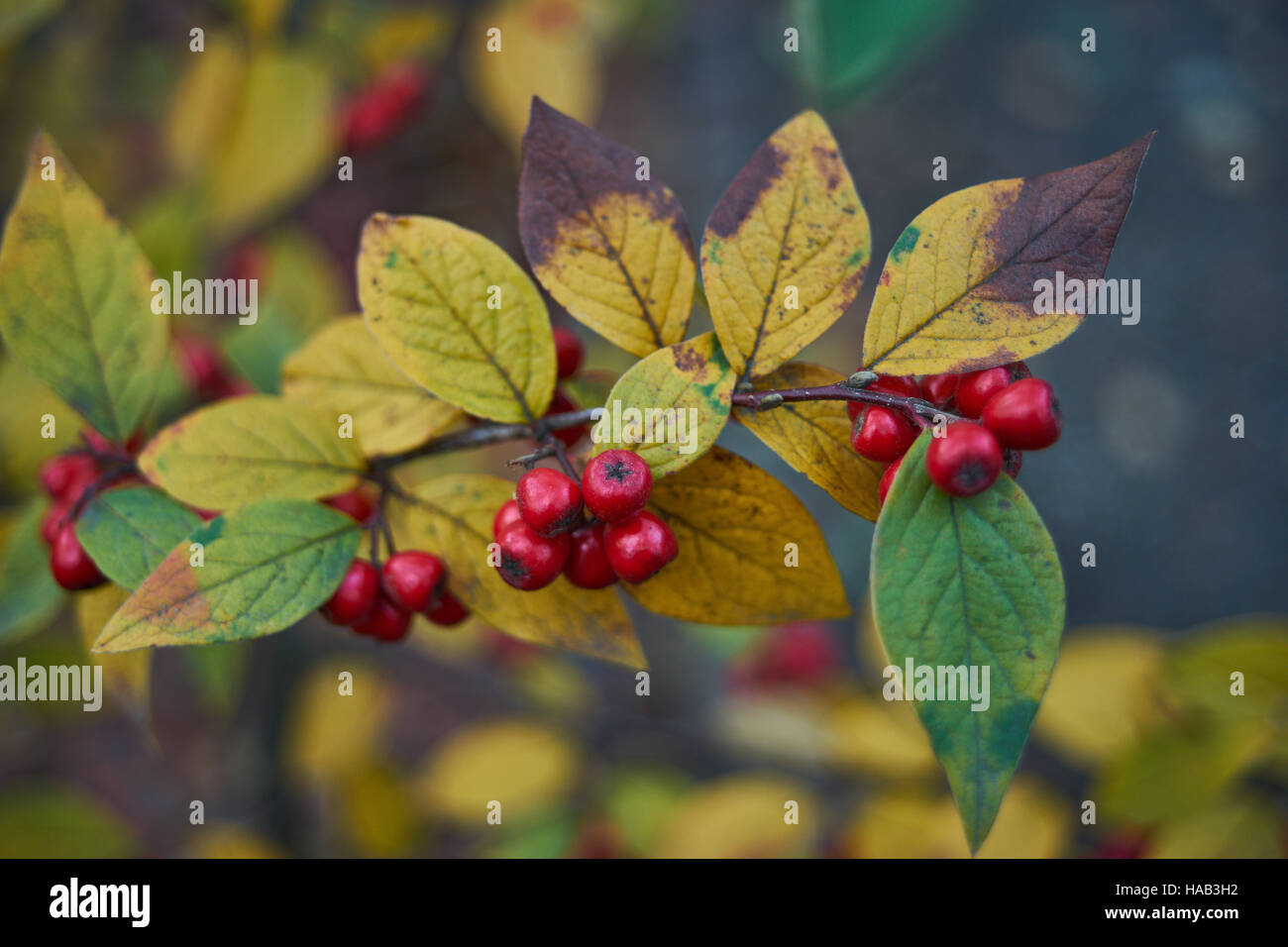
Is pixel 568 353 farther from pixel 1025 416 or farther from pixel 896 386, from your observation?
pixel 1025 416

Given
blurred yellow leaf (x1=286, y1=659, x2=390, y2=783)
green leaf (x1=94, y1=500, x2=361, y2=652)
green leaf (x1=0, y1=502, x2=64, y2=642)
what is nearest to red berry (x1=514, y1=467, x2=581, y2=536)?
green leaf (x1=94, y1=500, x2=361, y2=652)

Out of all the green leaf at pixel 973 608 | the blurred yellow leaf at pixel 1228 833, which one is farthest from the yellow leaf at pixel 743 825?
the green leaf at pixel 973 608

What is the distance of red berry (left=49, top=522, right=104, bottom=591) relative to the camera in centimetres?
107

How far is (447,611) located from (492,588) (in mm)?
82

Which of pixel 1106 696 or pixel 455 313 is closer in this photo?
pixel 455 313

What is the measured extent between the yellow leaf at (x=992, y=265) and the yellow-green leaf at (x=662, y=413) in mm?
176

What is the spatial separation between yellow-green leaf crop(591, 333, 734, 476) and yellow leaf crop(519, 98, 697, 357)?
11 centimetres

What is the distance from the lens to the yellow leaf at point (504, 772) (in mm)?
2539

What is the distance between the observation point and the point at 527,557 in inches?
35.6

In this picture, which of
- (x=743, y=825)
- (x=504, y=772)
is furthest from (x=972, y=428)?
(x=504, y=772)

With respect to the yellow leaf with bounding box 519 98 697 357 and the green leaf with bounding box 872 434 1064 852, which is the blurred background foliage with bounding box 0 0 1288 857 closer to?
the yellow leaf with bounding box 519 98 697 357

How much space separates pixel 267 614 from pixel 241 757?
8.98 ft

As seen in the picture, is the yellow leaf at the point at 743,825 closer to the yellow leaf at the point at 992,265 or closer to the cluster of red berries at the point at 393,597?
the cluster of red berries at the point at 393,597
